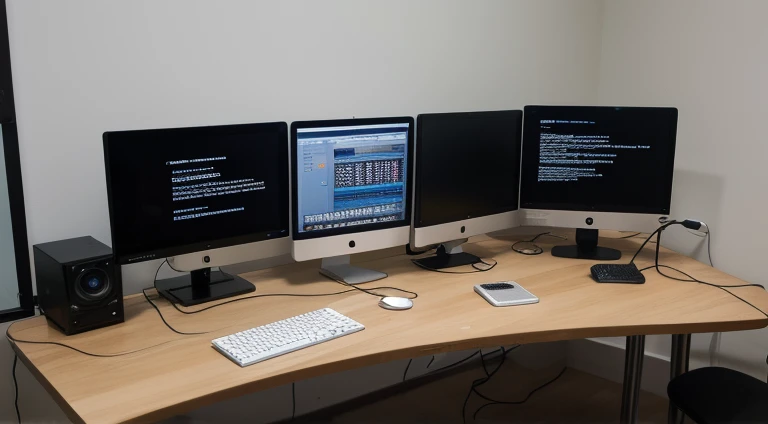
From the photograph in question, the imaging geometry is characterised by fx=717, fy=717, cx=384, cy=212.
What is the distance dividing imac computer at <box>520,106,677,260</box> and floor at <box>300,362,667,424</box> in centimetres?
78

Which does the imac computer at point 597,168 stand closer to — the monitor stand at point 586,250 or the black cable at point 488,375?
the monitor stand at point 586,250

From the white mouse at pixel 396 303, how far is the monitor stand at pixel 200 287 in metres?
0.43

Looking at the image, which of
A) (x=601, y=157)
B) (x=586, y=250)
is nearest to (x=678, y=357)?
(x=586, y=250)

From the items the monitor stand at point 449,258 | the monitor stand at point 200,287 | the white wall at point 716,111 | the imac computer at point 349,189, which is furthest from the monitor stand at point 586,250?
the monitor stand at point 200,287

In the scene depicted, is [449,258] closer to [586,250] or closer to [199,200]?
[586,250]

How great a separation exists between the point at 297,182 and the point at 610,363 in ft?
6.25

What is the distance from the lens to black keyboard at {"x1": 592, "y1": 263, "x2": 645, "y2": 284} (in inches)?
96.7

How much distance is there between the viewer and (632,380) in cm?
270

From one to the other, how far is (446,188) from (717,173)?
3.89 feet

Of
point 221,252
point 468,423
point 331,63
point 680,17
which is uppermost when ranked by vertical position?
point 680,17

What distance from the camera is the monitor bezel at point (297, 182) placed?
225 centimetres

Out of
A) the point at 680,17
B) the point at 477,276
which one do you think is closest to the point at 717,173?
the point at 680,17

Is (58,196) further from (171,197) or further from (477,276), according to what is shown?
(477,276)

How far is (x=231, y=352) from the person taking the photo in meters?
1.83
